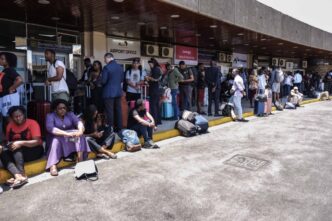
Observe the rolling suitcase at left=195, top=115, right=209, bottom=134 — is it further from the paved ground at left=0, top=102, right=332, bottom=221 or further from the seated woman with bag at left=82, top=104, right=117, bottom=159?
the seated woman with bag at left=82, top=104, right=117, bottom=159

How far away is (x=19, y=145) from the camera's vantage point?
4.57m

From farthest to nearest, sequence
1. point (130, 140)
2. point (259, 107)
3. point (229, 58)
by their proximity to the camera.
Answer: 1. point (229, 58)
2. point (259, 107)
3. point (130, 140)

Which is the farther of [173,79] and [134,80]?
[173,79]

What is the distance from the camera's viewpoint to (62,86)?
239 inches

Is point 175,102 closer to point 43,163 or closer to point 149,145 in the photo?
point 149,145

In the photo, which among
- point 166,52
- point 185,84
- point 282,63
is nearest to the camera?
point 185,84

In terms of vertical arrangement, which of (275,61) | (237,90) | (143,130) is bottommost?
(143,130)

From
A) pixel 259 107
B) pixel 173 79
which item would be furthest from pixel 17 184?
pixel 259 107

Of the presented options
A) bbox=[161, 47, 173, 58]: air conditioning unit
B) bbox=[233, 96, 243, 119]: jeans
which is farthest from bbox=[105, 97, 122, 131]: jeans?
bbox=[161, 47, 173, 58]: air conditioning unit

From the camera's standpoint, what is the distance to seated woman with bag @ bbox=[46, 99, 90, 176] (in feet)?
16.2

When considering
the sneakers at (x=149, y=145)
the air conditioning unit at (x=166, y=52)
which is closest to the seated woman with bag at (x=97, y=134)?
the sneakers at (x=149, y=145)

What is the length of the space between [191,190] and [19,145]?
8.32 ft

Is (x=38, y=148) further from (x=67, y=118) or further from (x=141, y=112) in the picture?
(x=141, y=112)

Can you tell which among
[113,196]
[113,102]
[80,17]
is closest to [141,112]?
[113,102]
